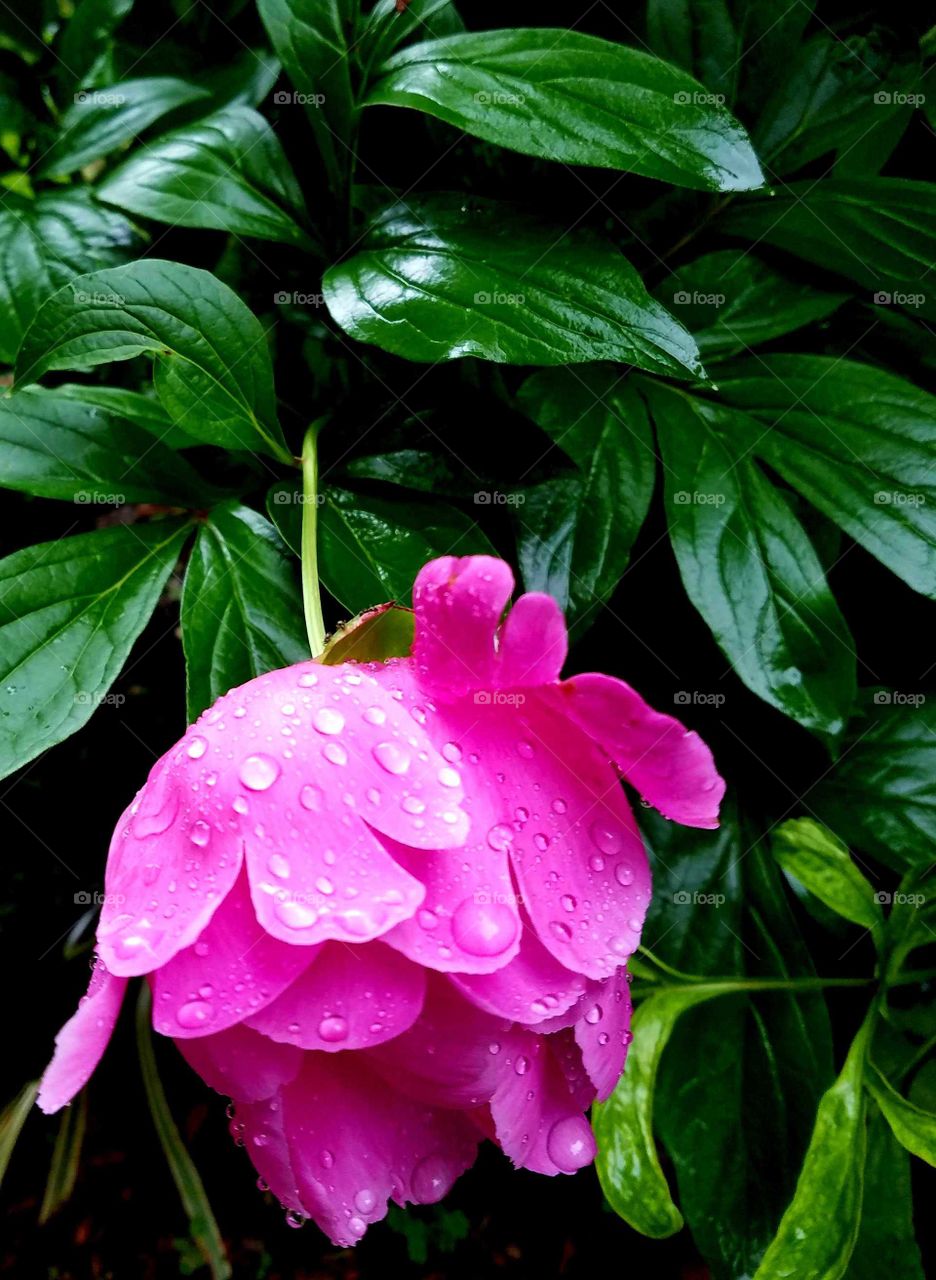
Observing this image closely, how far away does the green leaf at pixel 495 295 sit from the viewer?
494 mm

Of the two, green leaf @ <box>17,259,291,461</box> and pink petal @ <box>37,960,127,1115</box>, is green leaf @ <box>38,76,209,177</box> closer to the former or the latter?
green leaf @ <box>17,259,291,461</box>

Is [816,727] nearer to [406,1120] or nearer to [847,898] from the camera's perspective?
[847,898]

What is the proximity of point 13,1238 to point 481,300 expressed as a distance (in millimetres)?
1035

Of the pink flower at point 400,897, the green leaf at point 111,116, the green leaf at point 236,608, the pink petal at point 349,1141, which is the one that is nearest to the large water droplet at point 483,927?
the pink flower at point 400,897

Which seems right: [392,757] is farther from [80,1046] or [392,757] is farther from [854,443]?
[854,443]

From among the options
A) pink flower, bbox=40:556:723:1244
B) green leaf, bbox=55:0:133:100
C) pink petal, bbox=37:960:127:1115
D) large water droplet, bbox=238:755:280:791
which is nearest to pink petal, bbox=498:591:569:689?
pink flower, bbox=40:556:723:1244

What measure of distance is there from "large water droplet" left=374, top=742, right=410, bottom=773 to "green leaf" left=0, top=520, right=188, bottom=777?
8.5 inches

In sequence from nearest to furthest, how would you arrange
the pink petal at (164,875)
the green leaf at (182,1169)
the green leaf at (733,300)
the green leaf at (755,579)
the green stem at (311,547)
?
the pink petal at (164,875) < the green stem at (311,547) < the green leaf at (755,579) < the green leaf at (733,300) < the green leaf at (182,1169)

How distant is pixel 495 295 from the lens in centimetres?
52

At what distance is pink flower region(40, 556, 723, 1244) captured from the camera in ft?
1.15

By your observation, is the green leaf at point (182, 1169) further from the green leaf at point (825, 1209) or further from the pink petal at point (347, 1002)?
the pink petal at point (347, 1002)

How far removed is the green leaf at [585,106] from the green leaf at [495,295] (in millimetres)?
56

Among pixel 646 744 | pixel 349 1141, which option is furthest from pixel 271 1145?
pixel 646 744

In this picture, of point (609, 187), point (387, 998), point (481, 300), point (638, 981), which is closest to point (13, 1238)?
point (638, 981)
